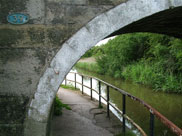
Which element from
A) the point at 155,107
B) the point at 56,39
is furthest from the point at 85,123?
the point at 155,107

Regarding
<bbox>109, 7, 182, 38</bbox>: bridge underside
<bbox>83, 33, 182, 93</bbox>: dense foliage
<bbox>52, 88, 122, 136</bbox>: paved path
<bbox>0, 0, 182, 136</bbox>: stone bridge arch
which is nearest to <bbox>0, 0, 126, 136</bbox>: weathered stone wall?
<bbox>0, 0, 182, 136</bbox>: stone bridge arch

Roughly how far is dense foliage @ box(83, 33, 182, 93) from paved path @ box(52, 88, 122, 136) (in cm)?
579

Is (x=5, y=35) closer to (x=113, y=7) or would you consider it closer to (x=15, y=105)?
(x=15, y=105)

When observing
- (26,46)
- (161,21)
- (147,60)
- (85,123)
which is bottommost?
(85,123)

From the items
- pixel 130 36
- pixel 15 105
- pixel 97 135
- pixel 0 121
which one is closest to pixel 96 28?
pixel 15 105

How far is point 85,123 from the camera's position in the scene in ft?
15.0

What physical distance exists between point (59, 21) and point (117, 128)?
2.73 meters

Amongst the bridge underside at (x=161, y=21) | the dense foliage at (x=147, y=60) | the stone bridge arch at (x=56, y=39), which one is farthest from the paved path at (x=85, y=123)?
the dense foliage at (x=147, y=60)

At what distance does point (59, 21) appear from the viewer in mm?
2570

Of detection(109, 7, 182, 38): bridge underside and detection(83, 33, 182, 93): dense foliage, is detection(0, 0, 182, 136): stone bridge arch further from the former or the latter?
detection(83, 33, 182, 93): dense foliage

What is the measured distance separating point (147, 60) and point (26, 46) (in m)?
12.3

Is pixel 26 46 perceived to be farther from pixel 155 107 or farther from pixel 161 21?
pixel 155 107

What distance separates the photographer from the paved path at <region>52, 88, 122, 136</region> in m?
4.08

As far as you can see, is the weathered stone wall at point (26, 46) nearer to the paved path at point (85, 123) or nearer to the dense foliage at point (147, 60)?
the paved path at point (85, 123)
